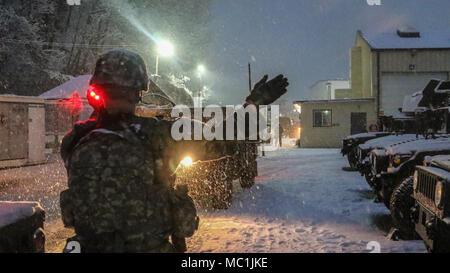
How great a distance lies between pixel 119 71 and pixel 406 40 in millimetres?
28249

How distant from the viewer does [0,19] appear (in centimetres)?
1977

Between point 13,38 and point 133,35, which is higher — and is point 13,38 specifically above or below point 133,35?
below

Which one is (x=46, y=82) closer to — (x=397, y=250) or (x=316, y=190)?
(x=316, y=190)

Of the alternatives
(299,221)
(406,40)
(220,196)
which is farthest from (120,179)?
(406,40)

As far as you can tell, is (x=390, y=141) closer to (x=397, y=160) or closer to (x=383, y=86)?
(x=397, y=160)

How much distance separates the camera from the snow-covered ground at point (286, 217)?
14.6 ft

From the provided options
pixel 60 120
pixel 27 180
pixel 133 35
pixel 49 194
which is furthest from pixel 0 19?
pixel 49 194

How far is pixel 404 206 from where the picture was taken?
4.46m

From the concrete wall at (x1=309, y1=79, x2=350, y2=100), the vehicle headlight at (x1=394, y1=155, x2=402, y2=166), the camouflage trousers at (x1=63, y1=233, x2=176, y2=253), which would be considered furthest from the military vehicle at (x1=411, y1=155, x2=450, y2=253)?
the concrete wall at (x1=309, y1=79, x2=350, y2=100)

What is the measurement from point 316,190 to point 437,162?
15.7 ft

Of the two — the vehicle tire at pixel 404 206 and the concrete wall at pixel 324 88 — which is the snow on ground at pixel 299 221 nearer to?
the vehicle tire at pixel 404 206

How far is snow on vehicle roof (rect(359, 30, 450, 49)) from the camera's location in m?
24.0

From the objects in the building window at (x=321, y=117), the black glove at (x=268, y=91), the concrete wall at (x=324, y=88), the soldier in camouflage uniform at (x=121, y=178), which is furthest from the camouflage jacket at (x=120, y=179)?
the concrete wall at (x=324, y=88)

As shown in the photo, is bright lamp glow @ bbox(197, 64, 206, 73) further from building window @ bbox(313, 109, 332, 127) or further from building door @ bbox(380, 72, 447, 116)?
building door @ bbox(380, 72, 447, 116)
